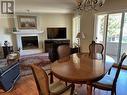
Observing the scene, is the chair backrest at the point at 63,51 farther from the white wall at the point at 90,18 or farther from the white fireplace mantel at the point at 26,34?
the white fireplace mantel at the point at 26,34

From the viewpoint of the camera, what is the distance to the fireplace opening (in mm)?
7238

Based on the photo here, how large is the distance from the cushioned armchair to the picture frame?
413 centimetres

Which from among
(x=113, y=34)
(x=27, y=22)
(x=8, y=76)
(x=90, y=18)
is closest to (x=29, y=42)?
(x=27, y=22)

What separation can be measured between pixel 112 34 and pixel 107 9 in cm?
96

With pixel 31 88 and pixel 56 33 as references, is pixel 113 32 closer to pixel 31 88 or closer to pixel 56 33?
pixel 31 88

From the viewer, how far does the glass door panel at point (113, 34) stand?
14.8ft

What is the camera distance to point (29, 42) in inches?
292

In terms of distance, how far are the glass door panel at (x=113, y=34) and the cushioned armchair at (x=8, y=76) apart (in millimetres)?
3570

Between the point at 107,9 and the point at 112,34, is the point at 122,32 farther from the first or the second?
the point at 107,9

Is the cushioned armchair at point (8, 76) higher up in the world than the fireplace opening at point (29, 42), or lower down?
lower down

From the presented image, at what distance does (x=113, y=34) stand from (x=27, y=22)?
15.5 ft

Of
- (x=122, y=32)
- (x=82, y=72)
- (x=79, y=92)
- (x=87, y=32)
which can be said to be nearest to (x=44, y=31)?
(x=87, y=32)

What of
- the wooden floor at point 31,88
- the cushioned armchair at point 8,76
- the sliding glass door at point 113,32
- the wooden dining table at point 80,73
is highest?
the sliding glass door at point 113,32

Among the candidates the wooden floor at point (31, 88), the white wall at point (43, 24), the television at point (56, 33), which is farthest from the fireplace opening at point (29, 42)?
the wooden floor at point (31, 88)
